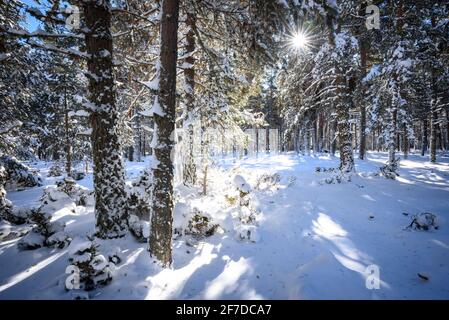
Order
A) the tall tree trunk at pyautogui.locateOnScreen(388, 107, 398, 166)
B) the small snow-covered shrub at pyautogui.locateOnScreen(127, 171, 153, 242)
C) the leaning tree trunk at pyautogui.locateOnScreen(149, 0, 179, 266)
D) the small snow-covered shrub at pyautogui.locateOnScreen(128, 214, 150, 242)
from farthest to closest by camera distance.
→ the tall tree trunk at pyautogui.locateOnScreen(388, 107, 398, 166) → the small snow-covered shrub at pyautogui.locateOnScreen(127, 171, 153, 242) → the small snow-covered shrub at pyautogui.locateOnScreen(128, 214, 150, 242) → the leaning tree trunk at pyautogui.locateOnScreen(149, 0, 179, 266)

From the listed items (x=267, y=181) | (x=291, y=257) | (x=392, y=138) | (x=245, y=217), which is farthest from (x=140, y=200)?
(x=392, y=138)

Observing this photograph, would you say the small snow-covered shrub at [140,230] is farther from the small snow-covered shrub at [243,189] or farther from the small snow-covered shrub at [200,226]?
the small snow-covered shrub at [243,189]

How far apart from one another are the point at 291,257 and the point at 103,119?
17.3 feet

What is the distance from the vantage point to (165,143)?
4660 millimetres

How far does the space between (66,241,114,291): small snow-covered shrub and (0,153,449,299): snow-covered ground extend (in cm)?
15

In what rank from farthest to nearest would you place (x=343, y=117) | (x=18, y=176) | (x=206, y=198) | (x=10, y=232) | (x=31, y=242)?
(x=18, y=176), (x=343, y=117), (x=206, y=198), (x=10, y=232), (x=31, y=242)

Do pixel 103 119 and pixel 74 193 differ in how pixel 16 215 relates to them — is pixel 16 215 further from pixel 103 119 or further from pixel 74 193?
pixel 103 119

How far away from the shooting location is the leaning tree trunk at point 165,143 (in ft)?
15.0

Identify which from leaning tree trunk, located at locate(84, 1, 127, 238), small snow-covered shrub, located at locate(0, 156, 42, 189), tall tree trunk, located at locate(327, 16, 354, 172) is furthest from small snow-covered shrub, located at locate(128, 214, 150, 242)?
small snow-covered shrub, located at locate(0, 156, 42, 189)

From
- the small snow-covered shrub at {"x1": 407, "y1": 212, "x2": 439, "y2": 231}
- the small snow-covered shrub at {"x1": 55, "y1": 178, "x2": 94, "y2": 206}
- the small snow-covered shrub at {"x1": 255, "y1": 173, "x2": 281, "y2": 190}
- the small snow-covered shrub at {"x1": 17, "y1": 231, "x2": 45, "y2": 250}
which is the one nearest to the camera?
the small snow-covered shrub at {"x1": 17, "y1": 231, "x2": 45, "y2": 250}

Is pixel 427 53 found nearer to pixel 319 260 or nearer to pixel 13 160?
pixel 319 260

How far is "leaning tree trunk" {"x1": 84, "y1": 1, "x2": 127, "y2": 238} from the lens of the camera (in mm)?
5316

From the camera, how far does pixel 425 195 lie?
8.39 metres

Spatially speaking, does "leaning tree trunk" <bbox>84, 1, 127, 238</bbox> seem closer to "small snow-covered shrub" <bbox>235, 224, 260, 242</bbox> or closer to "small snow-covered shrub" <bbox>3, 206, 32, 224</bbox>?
"small snow-covered shrub" <bbox>235, 224, 260, 242</bbox>
